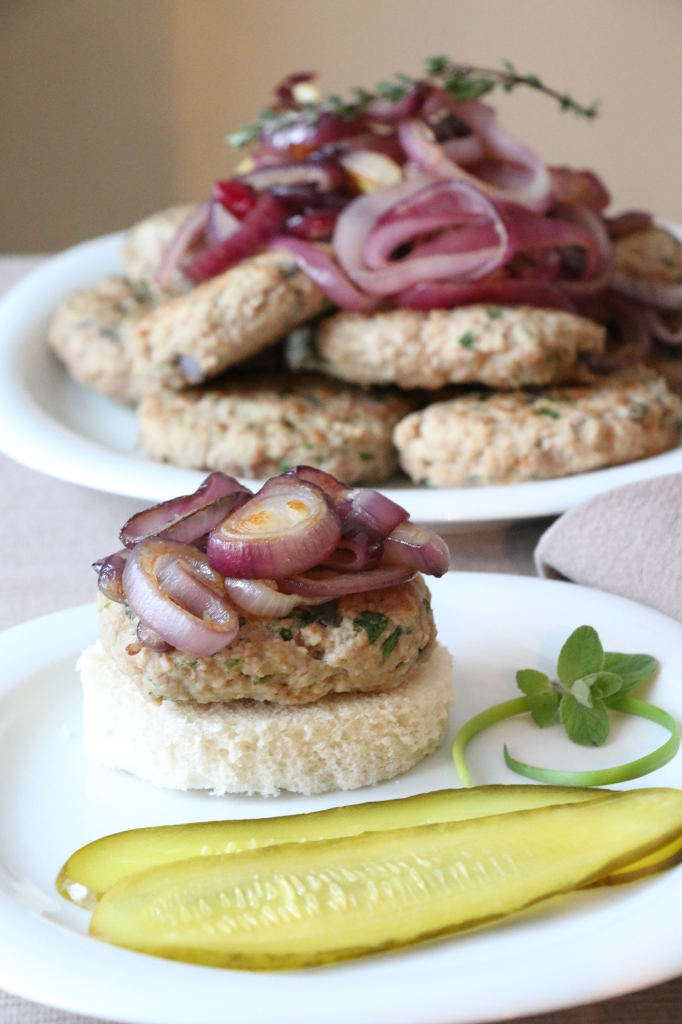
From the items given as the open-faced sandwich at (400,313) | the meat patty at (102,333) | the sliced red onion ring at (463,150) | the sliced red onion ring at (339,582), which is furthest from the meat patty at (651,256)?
the sliced red onion ring at (339,582)

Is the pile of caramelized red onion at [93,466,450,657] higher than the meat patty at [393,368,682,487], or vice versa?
the pile of caramelized red onion at [93,466,450,657]

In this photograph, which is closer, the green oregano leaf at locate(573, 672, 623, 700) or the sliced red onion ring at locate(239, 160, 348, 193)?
the green oregano leaf at locate(573, 672, 623, 700)

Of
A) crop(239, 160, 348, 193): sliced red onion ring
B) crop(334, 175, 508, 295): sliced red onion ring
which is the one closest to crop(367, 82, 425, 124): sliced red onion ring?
crop(239, 160, 348, 193): sliced red onion ring

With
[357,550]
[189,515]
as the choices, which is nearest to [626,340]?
[357,550]

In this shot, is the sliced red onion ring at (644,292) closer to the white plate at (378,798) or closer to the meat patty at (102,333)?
the meat patty at (102,333)

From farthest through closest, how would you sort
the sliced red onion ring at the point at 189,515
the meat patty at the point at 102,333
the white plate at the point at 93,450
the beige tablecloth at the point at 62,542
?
the meat patty at the point at 102,333, the white plate at the point at 93,450, the beige tablecloth at the point at 62,542, the sliced red onion ring at the point at 189,515

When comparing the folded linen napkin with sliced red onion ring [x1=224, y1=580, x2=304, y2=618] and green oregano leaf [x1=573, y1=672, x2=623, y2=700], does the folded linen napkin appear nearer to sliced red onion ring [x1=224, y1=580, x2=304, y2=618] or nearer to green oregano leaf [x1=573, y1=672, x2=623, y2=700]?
green oregano leaf [x1=573, y1=672, x2=623, y2=700]
